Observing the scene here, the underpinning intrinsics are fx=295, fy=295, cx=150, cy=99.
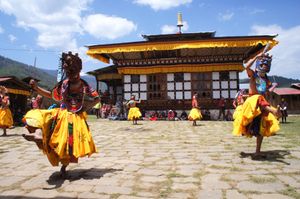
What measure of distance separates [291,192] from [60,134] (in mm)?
3238

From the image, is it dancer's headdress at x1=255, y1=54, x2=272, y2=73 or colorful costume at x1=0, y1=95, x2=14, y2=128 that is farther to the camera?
colorful costume at x1=0, y1=95, x2=14, y2=128

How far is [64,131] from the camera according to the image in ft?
14.6

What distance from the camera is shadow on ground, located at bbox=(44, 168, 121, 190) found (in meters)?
4.33

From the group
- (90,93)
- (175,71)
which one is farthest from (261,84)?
(175,71)

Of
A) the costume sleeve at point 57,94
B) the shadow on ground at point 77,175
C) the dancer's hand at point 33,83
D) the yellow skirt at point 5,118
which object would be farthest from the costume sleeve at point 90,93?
the yellow skirt at point 5,118

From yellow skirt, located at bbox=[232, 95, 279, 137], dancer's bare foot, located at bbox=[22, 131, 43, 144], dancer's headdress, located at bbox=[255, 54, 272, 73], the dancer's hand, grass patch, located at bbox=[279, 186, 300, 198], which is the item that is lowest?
grass patch, located at bbox=[279, 186, 300, 198]

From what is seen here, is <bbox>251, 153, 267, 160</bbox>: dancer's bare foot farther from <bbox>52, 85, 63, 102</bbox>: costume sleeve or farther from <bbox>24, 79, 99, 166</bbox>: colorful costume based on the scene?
<bbox>52, 85, 63, 102</bbox>: costume sleeve

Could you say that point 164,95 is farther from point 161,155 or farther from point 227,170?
point 227,170

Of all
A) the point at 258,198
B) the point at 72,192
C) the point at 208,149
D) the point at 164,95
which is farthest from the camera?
the point at 164,95

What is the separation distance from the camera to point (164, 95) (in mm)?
21797

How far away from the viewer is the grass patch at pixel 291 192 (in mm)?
3473

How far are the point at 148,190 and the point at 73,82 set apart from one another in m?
2.26

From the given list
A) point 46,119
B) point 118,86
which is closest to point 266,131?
point 46,119

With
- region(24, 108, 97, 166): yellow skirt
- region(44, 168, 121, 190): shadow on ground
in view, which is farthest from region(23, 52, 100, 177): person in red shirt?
region(44, 168, 121, 190): shadow on ground
